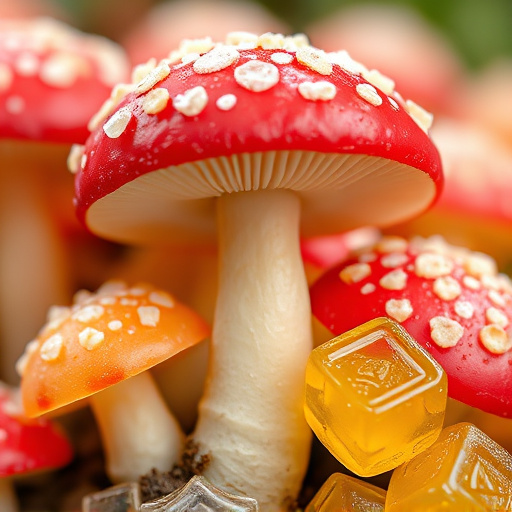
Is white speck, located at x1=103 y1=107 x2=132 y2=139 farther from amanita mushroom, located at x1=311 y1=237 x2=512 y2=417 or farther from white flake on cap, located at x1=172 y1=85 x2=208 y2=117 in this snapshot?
amanita mushroom, located at x1=311 y1=237 x2=512 y2=417

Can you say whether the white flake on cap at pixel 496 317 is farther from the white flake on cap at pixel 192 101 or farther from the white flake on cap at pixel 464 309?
the white flake on cap at pixel 192 101

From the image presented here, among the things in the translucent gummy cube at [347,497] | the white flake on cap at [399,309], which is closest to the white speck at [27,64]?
the white flake on cap at [399,309]

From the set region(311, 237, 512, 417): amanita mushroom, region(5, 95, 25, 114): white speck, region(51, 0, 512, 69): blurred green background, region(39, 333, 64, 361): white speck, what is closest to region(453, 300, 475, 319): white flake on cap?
region(311, 237, 512, 417): amanita mushroom

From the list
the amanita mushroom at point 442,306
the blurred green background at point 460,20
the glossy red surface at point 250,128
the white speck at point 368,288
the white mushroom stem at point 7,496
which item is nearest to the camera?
the glossy red surface at point 250,128

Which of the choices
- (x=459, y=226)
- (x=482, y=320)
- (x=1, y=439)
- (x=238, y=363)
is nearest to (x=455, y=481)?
(x=482, y=320)

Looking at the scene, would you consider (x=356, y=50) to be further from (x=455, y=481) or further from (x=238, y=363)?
(x=455, y=481)

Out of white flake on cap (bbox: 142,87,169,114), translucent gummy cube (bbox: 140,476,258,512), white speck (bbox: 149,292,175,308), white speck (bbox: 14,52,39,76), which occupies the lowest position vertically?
translucent gummy cube (bbox: 140,476,258,512)
